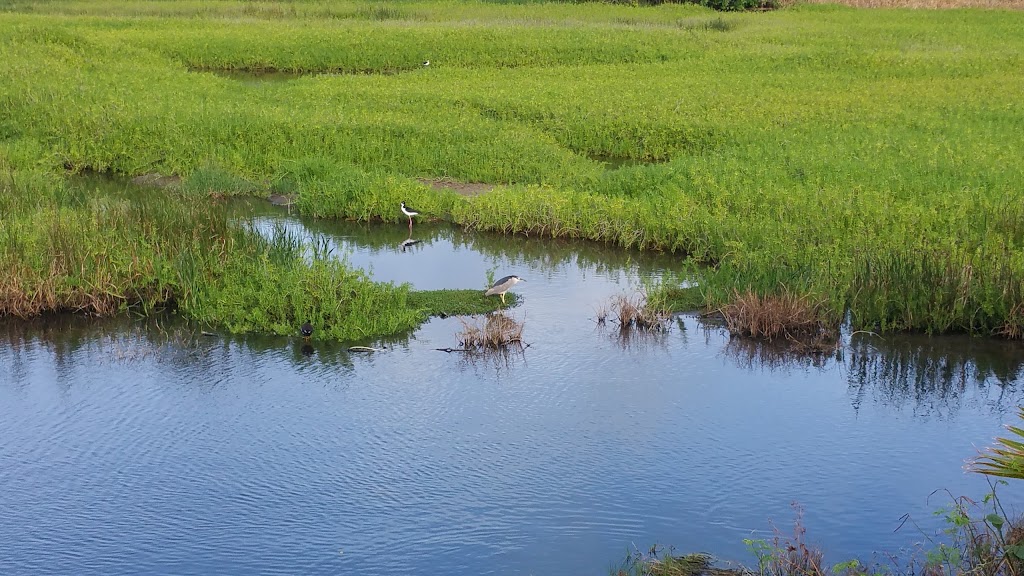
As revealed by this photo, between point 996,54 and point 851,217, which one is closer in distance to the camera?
point 851,217

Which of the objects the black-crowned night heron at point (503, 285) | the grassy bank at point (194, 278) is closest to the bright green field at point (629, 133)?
the black-crowned night heron at point (503, 285)

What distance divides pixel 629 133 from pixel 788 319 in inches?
364

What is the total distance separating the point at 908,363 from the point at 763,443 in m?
2.21

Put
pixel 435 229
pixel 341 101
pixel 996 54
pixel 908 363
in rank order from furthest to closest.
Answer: pixel 996 54, pixel 341 101, pixel 435 229, pixel 908 363

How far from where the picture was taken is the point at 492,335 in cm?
965

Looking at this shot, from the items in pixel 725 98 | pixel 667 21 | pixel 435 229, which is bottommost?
pixel 435 229

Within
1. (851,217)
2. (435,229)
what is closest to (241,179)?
(435,229)

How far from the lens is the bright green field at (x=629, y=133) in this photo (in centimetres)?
1108

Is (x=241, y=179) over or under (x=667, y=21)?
under

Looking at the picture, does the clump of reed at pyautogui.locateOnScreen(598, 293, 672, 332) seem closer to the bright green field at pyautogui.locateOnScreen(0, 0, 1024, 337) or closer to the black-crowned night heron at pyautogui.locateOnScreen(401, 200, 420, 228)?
the bright green field at pyautogui.locateOnScreen(0, 0, 1024, 337)

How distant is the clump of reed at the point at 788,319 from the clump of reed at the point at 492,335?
192 cm

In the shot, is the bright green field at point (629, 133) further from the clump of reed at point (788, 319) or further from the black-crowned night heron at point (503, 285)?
the black-crowned night heron at point (503, 285)

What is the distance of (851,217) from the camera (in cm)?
1189

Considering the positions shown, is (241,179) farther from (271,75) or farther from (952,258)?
(271,75)
